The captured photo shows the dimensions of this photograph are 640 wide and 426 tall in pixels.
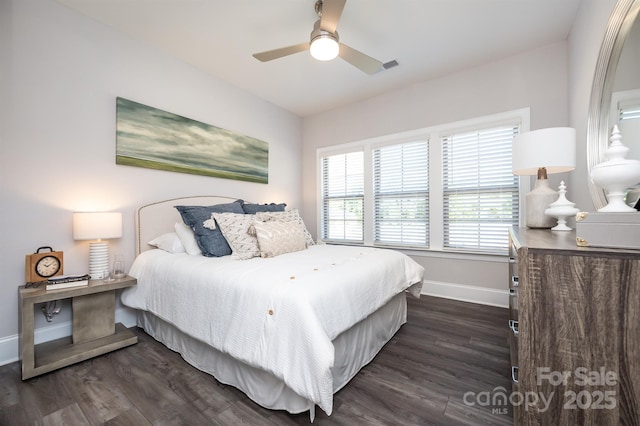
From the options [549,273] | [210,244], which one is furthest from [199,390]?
[549,273]

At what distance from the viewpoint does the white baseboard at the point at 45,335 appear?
6.21ft

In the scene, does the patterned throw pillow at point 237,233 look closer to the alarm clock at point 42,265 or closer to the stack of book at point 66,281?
the stack of book at point 66,281

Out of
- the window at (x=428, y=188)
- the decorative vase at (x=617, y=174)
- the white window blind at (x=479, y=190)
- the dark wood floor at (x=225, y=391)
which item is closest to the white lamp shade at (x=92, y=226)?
the dark wood floor at (x=225, y=391)

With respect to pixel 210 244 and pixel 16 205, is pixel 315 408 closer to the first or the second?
pixel 210 244

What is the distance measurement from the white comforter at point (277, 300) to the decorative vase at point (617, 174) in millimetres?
1248

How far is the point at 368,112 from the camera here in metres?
3.89

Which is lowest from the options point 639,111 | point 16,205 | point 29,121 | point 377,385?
point 377,385

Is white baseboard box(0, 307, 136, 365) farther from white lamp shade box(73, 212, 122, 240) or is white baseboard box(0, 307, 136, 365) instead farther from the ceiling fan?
the ceiling fan

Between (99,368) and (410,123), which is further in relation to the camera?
(410,123)

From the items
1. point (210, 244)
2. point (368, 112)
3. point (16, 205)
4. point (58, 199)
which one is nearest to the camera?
point (16, 205)

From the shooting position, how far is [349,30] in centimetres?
246

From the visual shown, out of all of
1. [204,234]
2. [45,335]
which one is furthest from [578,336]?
[45,335]

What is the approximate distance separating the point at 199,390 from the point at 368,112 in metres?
3.73

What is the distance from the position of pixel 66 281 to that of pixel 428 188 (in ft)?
12.0
